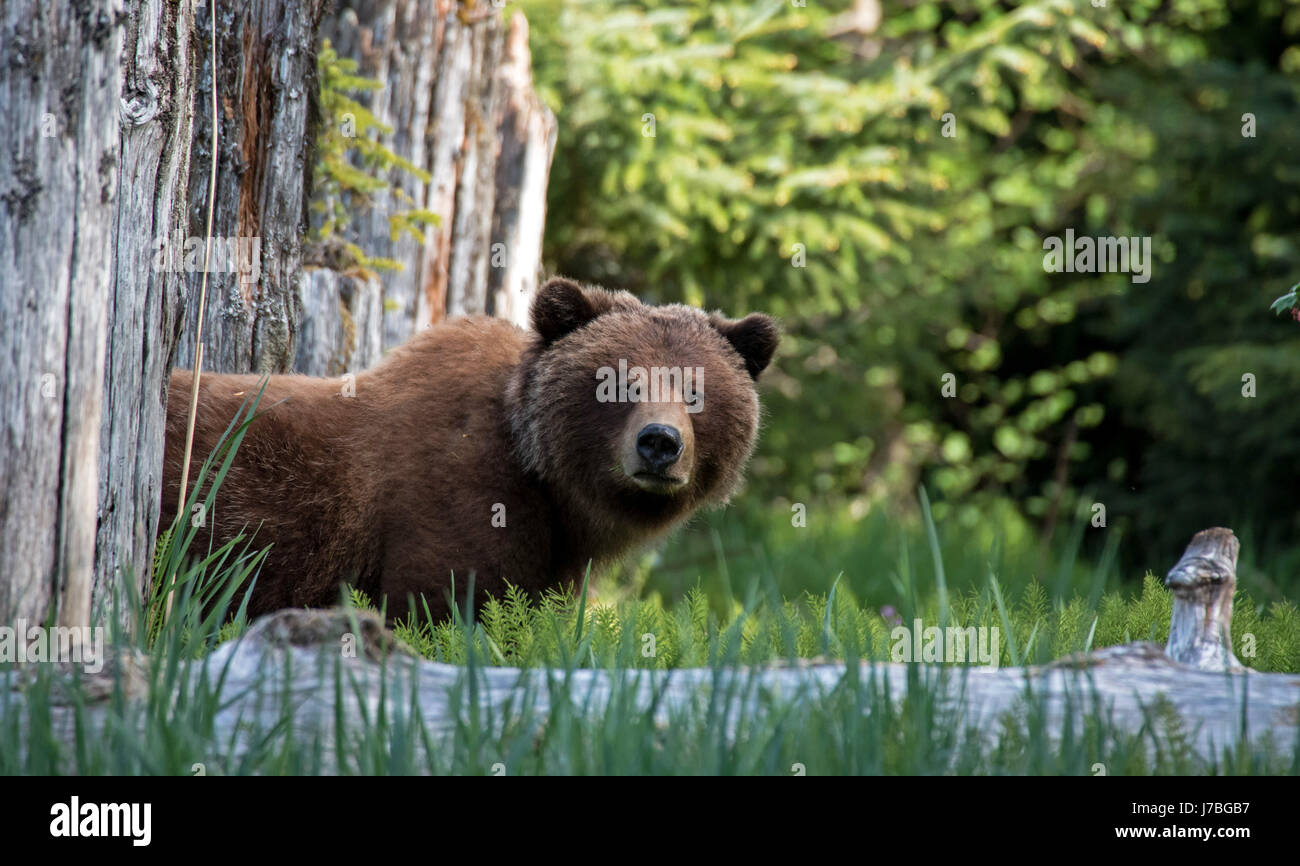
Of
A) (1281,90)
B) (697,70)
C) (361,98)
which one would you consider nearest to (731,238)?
(697,70)

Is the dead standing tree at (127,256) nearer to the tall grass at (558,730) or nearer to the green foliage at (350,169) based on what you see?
the green foliage at (350,169)

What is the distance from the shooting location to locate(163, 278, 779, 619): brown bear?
177 inches

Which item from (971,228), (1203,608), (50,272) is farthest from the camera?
(971,228)

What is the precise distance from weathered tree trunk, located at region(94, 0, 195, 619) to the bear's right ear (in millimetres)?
1441

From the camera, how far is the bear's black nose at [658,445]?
4.48m

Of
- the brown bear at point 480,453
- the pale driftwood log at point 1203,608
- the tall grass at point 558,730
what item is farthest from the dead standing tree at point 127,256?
the pale driftwood log at point 1203,608

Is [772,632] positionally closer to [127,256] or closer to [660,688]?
[660,688]

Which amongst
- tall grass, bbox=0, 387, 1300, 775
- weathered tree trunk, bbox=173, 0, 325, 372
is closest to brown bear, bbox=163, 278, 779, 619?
weathered tree trunk, bbox=173, 0, 325, 372

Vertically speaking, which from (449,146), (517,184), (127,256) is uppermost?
(449,146)

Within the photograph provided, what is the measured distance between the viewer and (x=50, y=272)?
298 cm

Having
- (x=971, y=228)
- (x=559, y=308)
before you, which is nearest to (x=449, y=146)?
(x=559, y=308)

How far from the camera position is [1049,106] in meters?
13.0

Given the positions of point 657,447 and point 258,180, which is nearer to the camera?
point 657,447
